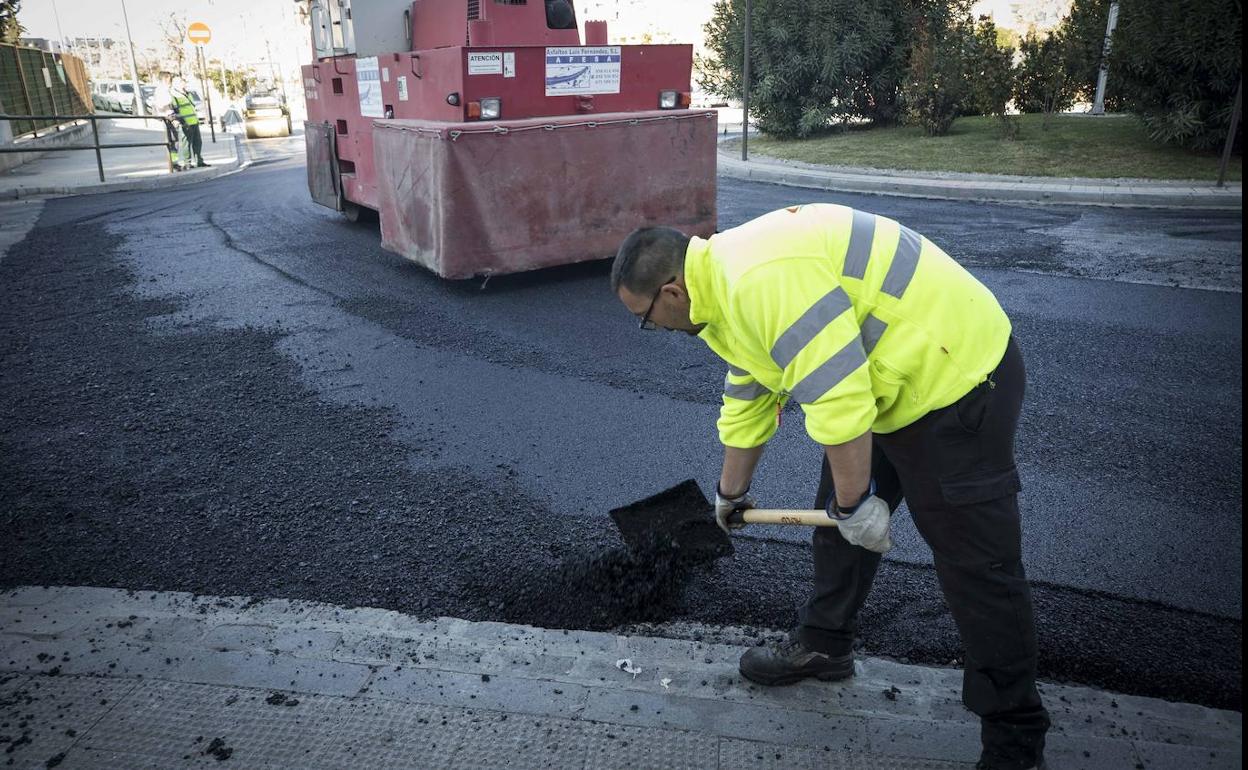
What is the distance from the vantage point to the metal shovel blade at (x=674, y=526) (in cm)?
320

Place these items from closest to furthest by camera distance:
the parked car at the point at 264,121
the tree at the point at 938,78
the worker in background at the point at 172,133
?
1. the worker in background at the point at 172,133
2. the tree at the point at 938,78
3. the parked car at the point at 264,121

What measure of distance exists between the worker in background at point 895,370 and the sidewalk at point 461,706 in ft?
1.14

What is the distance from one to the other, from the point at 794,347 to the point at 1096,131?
1616 cm

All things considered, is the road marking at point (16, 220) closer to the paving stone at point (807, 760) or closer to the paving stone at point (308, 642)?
the paving stone at point (308, 642)

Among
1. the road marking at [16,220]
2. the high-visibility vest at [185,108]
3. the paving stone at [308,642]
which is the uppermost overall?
the high-visibility vest at [185,108]

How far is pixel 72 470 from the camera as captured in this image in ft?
13.4

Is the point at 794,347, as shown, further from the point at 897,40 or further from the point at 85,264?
the point at 897,40

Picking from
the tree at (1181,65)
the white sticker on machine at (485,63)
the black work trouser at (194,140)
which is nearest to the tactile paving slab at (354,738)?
the white sticker on machine at (485,63)

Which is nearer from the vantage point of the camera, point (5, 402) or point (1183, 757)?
point (1183, 757)

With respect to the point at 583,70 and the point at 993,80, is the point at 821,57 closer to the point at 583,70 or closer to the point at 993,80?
the point at 993,80

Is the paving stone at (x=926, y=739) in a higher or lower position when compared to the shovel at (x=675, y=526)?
lower

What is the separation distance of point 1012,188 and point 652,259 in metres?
11.0

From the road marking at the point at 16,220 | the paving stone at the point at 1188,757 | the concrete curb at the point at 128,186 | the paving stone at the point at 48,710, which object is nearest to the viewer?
the paving stone at the point at 1188,757

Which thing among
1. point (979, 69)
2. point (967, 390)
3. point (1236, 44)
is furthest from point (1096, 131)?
point (967, 390)
